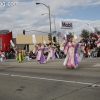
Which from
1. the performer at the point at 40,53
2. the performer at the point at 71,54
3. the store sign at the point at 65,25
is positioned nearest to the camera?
the performer at the point at 71,54

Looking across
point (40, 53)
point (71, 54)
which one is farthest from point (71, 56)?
point (40, 53)

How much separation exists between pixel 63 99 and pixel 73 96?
41 cm

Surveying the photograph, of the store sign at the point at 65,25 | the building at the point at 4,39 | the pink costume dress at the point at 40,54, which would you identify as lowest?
the pink costume dress at the point at 40,54

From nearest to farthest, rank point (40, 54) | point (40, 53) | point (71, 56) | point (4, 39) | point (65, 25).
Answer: point (71, 56) < point (40, 53) < point (40, 54) < point (65, 25) < point (4, 39)

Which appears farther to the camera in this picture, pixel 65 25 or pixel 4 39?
pixel 4 39

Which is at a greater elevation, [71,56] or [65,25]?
[65,25]

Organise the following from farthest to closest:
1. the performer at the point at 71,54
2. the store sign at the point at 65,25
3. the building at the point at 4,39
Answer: the building at the point at 4,39 → the store sign at the point at 65,25 → the performer at the point at 71,54

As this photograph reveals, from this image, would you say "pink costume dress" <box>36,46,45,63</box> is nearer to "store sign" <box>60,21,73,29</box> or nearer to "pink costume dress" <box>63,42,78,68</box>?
"pink costume dress" <box>63,42,78,68</box>

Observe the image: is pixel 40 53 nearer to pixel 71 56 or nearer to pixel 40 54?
pixel 40 54

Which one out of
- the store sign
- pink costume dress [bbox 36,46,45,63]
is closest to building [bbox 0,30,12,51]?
the store sign

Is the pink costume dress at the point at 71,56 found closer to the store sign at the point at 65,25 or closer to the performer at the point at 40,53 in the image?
the performer at the point at 40,53

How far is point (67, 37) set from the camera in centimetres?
1424

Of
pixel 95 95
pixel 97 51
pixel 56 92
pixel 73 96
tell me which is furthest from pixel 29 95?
pixel 97 51

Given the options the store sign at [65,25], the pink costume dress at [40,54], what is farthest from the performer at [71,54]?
the store sign at [65,25]
